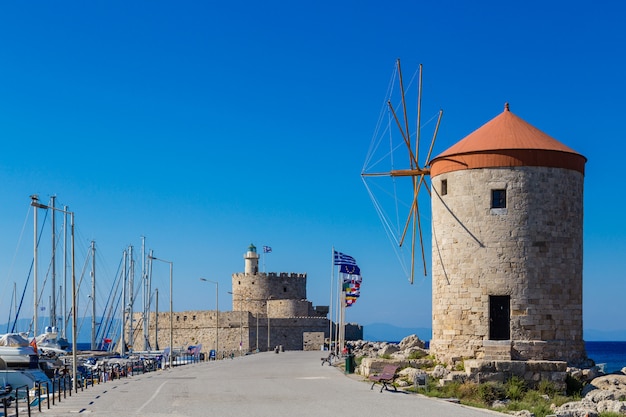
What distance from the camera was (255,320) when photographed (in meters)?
67.2

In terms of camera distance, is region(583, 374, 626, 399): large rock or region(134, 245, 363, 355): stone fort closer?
region(583, 374, 626, 399): large rock

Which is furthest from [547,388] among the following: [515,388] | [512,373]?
[515,388]

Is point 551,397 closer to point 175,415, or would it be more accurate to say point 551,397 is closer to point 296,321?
point 175,415

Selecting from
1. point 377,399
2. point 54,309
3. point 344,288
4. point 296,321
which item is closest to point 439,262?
point 377,399

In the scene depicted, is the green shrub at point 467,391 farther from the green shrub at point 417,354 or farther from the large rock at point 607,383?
the green shrub at point 417,354

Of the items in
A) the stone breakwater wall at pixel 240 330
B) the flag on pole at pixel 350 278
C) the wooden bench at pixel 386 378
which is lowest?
the stone breakwater wall at pixel 240 330

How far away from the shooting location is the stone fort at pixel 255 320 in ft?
217

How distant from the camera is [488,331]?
23.8 m

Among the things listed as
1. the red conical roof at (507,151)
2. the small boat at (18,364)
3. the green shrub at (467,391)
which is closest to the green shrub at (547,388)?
the green shrub at (467,391)

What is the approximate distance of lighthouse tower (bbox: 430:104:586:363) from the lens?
23656 millimetres

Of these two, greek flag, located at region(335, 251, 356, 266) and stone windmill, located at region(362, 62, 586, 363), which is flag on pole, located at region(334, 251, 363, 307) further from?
stone windmill, located at region(362, 62, 586, 363)

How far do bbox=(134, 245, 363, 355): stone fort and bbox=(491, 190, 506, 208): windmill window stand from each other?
38639 mm

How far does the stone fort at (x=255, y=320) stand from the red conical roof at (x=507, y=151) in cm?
3778

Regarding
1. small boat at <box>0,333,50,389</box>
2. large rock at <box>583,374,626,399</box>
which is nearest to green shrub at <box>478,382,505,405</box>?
large rock at <box>583,374,626,399</box>
